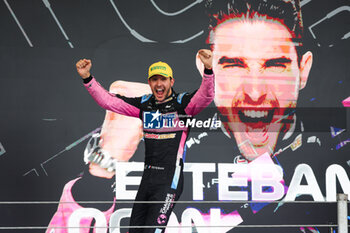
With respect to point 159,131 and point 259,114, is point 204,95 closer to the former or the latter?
point 159,131

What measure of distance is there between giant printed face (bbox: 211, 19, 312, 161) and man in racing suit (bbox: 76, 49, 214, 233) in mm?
630

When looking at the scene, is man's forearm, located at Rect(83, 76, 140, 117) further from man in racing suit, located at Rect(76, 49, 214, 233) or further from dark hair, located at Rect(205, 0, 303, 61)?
dark hair, located at Rect(205, 0, 303, 61)

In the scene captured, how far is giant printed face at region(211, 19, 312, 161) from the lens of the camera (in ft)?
9.82

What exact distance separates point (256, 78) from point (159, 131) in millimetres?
937

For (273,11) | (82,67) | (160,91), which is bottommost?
(160,91)

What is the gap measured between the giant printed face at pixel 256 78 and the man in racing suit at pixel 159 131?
630 millimetres

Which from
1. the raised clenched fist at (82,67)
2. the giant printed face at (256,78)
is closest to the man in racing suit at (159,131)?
the raised clenched fist at (82,67)

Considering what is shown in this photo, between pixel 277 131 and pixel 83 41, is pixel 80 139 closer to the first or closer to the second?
pixel 83 41

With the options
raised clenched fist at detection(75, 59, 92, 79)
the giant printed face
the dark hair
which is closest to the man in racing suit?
raised clenched fist at detection(75, 59, 92, 79)

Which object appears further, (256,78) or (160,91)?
(256,78)

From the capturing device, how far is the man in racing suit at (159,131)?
230cm

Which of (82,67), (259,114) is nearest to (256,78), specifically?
(259,114)

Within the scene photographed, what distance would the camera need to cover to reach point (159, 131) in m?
2.41

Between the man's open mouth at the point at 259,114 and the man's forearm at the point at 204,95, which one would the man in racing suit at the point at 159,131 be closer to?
the man's forearm at the point at 204,95
